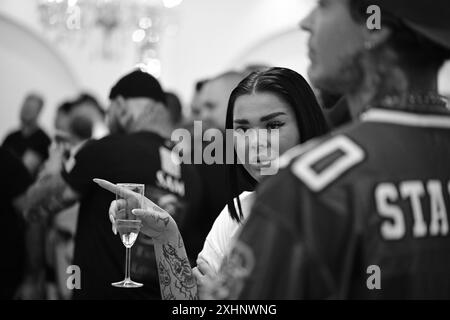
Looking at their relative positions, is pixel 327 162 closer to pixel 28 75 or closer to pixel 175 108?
pixel 175 108

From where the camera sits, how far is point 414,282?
1066 mm

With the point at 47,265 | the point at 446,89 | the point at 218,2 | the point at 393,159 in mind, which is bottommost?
the point at 47,265

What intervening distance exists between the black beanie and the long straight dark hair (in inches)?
53.8

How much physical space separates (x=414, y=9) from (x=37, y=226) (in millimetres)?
4062

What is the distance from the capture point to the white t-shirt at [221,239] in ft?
6.64

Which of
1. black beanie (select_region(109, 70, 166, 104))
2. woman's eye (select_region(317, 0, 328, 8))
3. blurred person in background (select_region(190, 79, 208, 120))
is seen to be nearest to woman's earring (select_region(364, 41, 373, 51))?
woman's eye (select_region(317, 0, 328, 8))

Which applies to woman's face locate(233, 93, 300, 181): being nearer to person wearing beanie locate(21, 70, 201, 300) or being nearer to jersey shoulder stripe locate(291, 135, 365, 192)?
jersey shoulder stripe locate(291, 135, 365, 192)

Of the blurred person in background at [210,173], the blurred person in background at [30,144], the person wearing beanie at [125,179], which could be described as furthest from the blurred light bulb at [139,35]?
the person wearing beanie at [125,179]

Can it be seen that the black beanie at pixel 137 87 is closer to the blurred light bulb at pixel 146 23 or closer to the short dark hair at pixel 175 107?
the short dark hair at pixel 175 107

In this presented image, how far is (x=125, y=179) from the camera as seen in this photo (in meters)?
3.13

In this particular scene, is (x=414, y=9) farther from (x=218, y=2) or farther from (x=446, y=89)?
(x=218, y=2)

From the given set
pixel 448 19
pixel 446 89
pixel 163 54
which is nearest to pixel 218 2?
pixel 163 54

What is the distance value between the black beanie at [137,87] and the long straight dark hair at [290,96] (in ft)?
4.48

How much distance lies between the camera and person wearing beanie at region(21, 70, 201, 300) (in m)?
3.01
